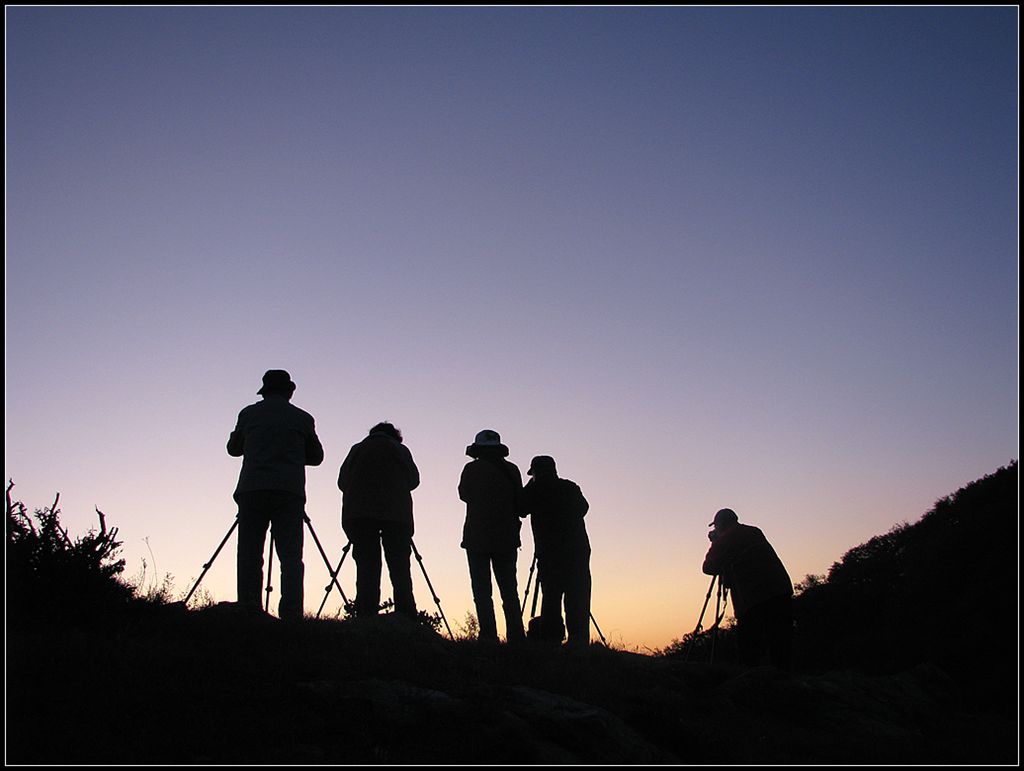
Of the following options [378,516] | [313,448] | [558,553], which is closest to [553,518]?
[558,553]

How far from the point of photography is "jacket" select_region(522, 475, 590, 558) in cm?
1229

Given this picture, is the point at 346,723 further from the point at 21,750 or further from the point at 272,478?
the point at 272,478

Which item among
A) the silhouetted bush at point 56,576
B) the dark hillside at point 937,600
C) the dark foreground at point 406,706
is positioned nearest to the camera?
the dark foreground at point 406,706

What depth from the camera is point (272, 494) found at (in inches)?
387

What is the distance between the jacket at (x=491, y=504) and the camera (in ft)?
38.4

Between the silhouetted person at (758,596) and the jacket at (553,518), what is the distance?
6.52 feet

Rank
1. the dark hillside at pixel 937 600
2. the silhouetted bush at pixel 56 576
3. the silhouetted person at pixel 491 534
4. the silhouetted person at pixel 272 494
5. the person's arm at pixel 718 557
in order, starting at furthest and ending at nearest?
the dark hillside at pixel 937 600, the person's arm at pixel 718 557, the silhouetted person at pixel 491 534, the silhouetted person at pixel 272 494, the silhouetted bush at pixel 56 576

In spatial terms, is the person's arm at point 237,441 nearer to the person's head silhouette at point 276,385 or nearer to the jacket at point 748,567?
the person's head silhouette at point 276,385

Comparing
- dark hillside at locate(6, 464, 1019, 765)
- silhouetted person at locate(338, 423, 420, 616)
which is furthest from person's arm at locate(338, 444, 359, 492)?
dark hillside at locate(6, 464, 1019, 765)

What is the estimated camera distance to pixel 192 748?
5.50 m

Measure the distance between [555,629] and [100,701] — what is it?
7138mm

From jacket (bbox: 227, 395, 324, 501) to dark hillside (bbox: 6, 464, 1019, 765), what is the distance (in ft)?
4.86

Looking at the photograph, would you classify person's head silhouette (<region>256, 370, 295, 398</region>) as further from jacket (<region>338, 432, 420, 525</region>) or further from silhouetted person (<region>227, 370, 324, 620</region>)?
jacket (<region>338, 432, 420, 525</region>)

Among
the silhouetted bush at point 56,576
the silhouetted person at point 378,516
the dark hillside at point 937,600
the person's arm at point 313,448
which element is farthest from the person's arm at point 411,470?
the dark hillside at point 937,600
